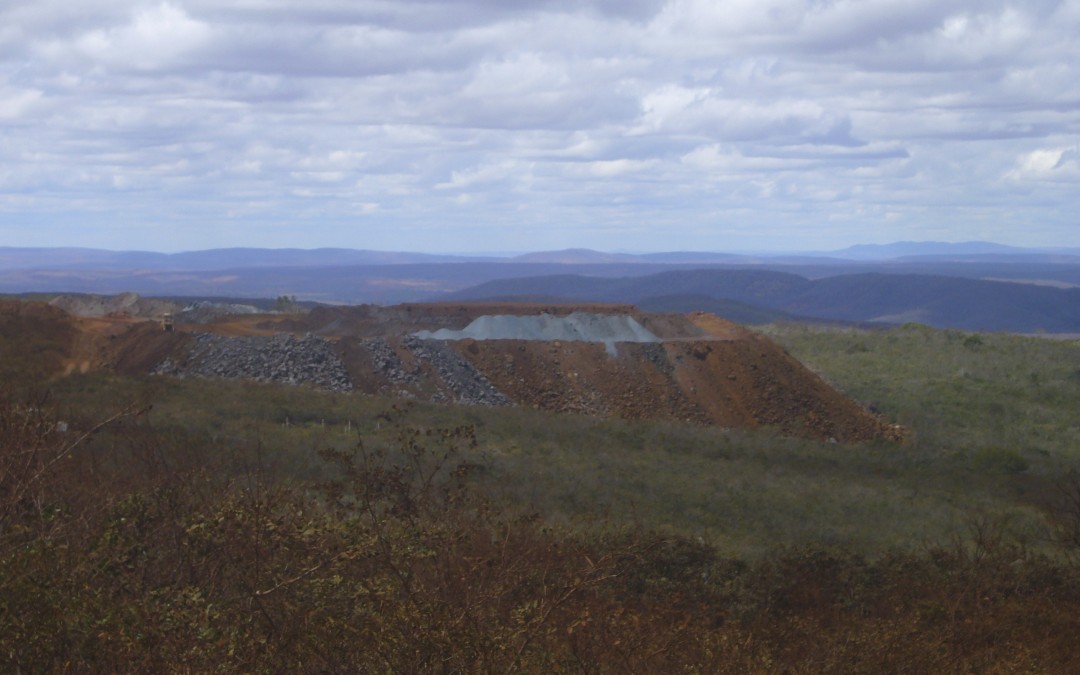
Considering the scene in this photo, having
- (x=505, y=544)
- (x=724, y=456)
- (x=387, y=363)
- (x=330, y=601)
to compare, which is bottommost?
(x=724, y=456)

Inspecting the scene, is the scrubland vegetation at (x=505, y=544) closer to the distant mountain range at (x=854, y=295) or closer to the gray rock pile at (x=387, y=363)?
the gray rock pile at (x=387, y=363)

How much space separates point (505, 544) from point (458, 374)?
25222mm

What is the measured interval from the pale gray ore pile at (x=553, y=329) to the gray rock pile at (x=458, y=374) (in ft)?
9.56

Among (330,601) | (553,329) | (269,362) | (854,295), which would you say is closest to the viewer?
(330,601)

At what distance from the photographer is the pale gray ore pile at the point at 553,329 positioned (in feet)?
121

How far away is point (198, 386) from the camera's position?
27828 mm

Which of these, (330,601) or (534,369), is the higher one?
(330,601)

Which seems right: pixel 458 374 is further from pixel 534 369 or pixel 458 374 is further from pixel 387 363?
pixel 534 369

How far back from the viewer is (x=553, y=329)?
123 feet

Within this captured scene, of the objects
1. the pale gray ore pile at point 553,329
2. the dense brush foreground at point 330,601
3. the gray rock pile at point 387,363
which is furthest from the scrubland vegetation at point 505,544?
the pale gray ore pile at point 553,329

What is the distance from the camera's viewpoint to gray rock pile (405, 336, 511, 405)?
31594 mm

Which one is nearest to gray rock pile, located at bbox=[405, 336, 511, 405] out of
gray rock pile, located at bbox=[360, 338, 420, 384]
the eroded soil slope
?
the eroded soil slope

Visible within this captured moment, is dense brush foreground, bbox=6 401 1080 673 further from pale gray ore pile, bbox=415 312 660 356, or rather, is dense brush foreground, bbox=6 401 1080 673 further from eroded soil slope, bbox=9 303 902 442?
pale gray ore pile, bbox=415 312 660 356

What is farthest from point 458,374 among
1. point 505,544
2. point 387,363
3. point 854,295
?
point 854,295
